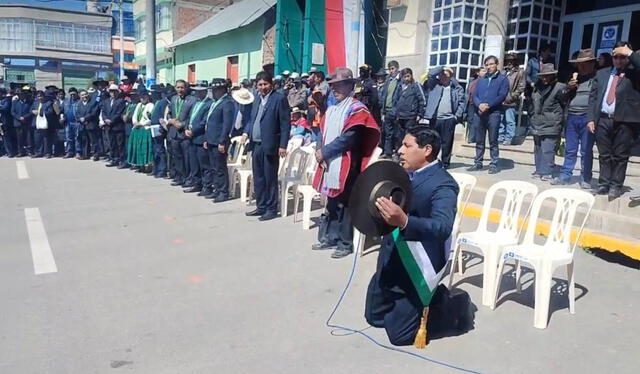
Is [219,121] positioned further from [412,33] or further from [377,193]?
[412,33]

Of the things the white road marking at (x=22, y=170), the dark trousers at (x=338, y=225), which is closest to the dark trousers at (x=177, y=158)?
the white road marking at (x=22, y=170)

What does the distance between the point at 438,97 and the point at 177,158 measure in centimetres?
471

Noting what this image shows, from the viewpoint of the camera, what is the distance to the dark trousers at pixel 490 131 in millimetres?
7949

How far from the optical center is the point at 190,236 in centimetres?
602

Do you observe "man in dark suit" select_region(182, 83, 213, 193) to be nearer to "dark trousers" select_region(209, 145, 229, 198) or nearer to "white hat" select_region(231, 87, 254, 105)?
"dark trousers" select_region(209, 145, 229, 198)

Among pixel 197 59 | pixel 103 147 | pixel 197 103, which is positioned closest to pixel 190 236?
pixel 197 103

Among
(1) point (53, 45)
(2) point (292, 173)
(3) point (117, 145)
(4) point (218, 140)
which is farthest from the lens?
(1) point (53, 45)

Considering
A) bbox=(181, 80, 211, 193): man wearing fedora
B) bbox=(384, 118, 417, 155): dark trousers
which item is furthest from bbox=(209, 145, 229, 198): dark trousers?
bbox=(384, 118, 417, 155): dark trousers

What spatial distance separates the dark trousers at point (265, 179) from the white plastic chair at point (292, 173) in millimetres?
161

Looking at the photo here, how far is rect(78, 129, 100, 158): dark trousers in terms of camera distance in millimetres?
12703

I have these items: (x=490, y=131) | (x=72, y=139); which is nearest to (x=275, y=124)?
(x=490, y=131)

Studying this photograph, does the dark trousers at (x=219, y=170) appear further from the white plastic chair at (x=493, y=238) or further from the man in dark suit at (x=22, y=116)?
the man in dark suit at (x=22, y=116)

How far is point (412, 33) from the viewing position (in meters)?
12.1

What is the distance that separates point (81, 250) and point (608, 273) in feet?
17.5
